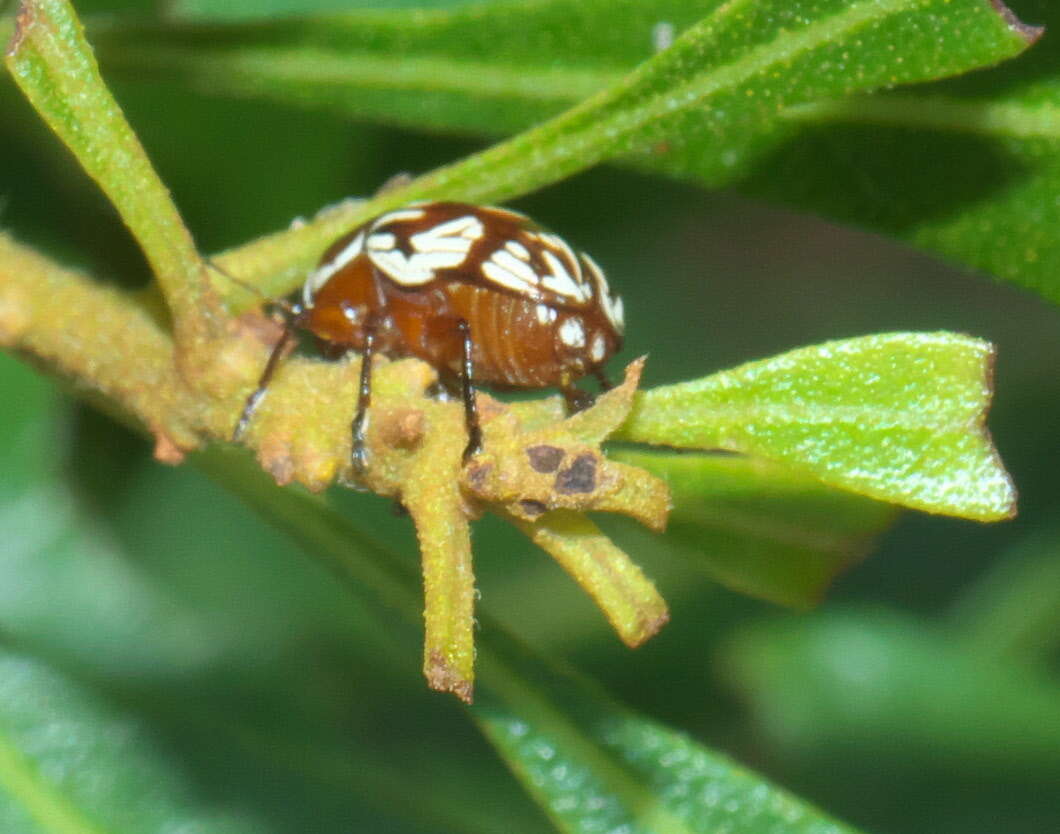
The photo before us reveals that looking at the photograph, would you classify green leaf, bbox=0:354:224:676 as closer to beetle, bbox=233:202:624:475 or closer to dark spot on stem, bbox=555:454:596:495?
beetle, bbox=233:202:624:475

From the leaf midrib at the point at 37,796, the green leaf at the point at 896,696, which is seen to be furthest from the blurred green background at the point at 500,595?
the leaf midrib at the point at 37,796

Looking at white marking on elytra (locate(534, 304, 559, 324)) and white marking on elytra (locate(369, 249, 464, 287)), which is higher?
white marking on elytra (locate(369, 249, 464, 287))

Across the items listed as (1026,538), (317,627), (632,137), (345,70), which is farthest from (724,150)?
(1026,538)

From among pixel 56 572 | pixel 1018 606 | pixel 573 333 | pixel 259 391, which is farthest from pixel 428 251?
pixel 1018 606

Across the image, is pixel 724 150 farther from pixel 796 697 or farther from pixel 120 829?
pixel 796 697

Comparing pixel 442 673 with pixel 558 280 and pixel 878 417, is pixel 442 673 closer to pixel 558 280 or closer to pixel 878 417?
pixel 878 417

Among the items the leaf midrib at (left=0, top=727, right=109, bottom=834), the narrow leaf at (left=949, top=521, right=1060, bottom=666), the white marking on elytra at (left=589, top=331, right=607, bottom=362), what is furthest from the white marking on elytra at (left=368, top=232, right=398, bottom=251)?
the narrow leaf at (left=949, top=521, right=1060, bottom=666)

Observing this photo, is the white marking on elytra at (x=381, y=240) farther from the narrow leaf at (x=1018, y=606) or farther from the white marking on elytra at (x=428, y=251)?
the narrow leaf at (x=1018, y=606)
